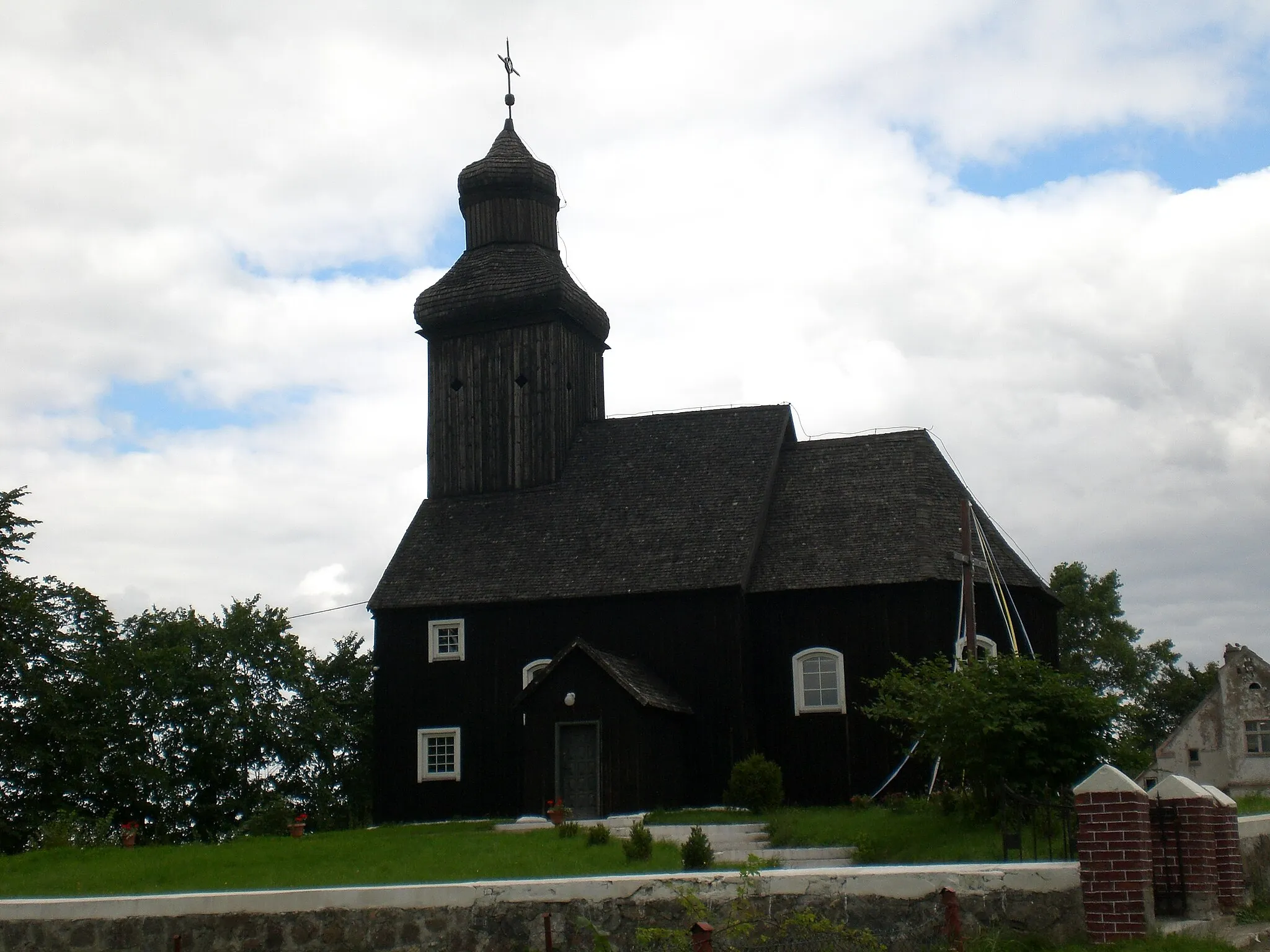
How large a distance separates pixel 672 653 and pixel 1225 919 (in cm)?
1704

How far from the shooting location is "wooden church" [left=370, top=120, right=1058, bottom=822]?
90.4 ft

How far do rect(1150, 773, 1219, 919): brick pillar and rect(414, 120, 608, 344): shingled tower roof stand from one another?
2253cm

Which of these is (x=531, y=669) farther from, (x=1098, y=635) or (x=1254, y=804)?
(x=1098, y=635)

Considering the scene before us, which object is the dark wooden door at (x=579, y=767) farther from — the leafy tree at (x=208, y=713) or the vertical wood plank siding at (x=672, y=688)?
the leafy tree at (x=208, y=713)

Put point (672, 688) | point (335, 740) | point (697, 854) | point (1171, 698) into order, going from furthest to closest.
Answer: point (1171, 698)
point (335, 740)
point (672, 688)
point (697, 854)

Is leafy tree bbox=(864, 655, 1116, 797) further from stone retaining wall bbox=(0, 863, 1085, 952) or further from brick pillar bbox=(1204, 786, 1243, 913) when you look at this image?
stone retaining wall bbox=(0, 863, 1085, 952)

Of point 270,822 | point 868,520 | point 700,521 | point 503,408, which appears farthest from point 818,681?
point 270,822

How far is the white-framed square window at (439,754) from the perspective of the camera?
98.3 ft

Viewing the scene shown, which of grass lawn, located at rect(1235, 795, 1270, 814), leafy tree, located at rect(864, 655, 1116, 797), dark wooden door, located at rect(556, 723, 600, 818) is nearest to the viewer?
leafy tree, located at rect(864, 655, 1116, 797)

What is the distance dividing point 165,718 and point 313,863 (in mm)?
18777

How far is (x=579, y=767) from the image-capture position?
27.3 m

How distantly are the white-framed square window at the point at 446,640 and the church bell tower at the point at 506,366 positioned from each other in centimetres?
378

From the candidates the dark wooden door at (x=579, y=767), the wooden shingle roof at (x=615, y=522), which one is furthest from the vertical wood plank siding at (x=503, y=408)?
the dark wooden door at (x=579, y=767)

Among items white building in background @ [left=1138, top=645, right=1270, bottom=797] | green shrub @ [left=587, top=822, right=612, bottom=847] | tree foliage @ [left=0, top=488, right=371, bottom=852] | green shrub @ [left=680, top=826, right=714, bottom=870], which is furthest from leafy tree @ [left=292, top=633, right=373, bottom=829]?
white building in background @ [left=1138, top=645, right=1270, bottom=797]
